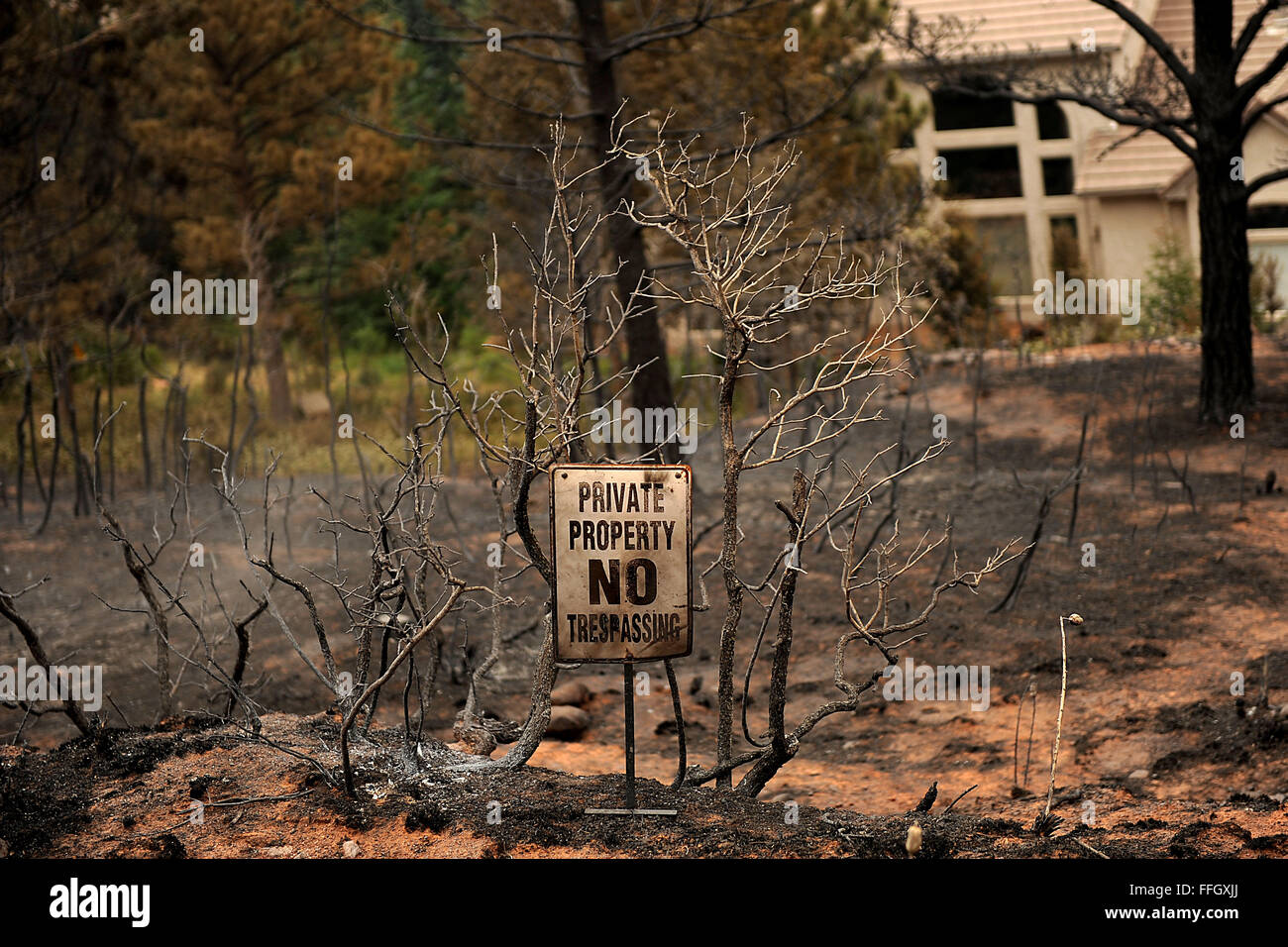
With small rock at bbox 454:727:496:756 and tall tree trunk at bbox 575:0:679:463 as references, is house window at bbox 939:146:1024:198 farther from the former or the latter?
small rock at bbox 454:727:496:756

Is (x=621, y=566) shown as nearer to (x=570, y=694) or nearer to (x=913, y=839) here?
(x=913, y=839)

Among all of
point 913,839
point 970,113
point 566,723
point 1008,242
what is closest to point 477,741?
point 566,723

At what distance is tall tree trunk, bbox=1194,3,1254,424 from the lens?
1266cm

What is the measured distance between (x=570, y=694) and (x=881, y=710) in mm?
1929

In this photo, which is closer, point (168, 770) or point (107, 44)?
point (168, 770)

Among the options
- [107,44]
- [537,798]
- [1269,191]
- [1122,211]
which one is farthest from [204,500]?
[1269,191]

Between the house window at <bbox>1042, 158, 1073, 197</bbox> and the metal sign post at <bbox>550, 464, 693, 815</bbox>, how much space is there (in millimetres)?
24745

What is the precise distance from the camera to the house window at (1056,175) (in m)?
27.2

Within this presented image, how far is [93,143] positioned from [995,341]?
12.7 m

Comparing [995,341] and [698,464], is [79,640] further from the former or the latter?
[995,341]

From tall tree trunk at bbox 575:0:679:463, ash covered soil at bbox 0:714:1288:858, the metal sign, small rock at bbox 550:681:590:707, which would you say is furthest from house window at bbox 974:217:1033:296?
the metal sign

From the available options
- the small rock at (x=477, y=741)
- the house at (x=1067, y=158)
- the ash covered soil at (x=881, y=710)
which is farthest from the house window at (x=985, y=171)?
the small rock at (x=477, y=741)

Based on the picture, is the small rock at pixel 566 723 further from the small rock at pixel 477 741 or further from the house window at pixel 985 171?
the house window at pixel 985 171

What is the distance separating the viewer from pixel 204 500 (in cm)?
1368
